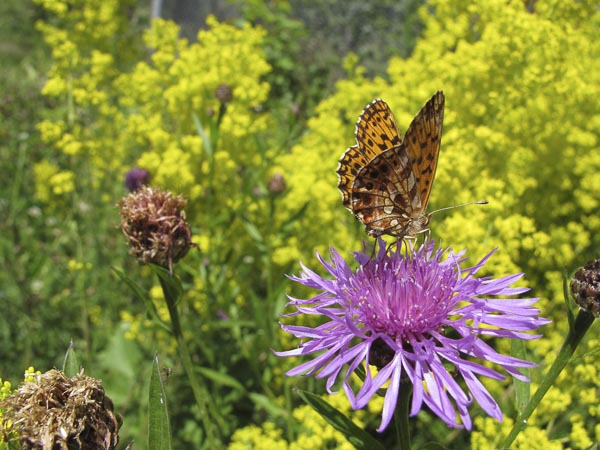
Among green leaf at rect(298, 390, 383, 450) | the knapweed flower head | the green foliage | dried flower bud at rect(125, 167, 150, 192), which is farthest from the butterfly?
dried flower bud at rect(125, 167, 150, 192)

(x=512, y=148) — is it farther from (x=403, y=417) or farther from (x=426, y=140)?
(x=403, y=417)

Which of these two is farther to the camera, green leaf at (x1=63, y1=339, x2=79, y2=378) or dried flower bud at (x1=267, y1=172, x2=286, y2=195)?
dried flower bud at (x1=267, y1=172, x2=286, y2=195)

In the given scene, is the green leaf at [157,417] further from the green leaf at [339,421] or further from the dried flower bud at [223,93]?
the dried flower bud at [223,93]

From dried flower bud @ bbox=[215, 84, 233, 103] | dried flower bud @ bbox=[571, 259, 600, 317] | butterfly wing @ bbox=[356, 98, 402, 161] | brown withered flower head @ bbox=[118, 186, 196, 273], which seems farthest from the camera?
dried flower bud @ bbox=[215, 84, 233, 103]

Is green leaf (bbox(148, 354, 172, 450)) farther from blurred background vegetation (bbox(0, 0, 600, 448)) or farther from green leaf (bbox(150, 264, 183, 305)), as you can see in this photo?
blurred background vegetation (bbox(0, 0, 600, 448))

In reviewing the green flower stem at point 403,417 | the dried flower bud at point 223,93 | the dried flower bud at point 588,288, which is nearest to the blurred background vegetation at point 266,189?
the dried flower bud at point 223,93

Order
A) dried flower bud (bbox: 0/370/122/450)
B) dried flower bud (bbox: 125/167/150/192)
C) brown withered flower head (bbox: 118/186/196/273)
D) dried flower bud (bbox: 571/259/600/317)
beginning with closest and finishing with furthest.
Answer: dried flower bud (bbox: 0/370/122/450)
dried flower bud (bbox: 571/259/600/317)
brown withered flower head (bbox: 118/186/196/273)
dried flower bud (bbox: 125/167/150/192)

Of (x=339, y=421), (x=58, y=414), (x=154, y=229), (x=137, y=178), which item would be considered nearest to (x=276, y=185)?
(x=137, y=178)

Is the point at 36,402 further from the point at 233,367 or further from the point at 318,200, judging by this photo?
the point at 233,367
